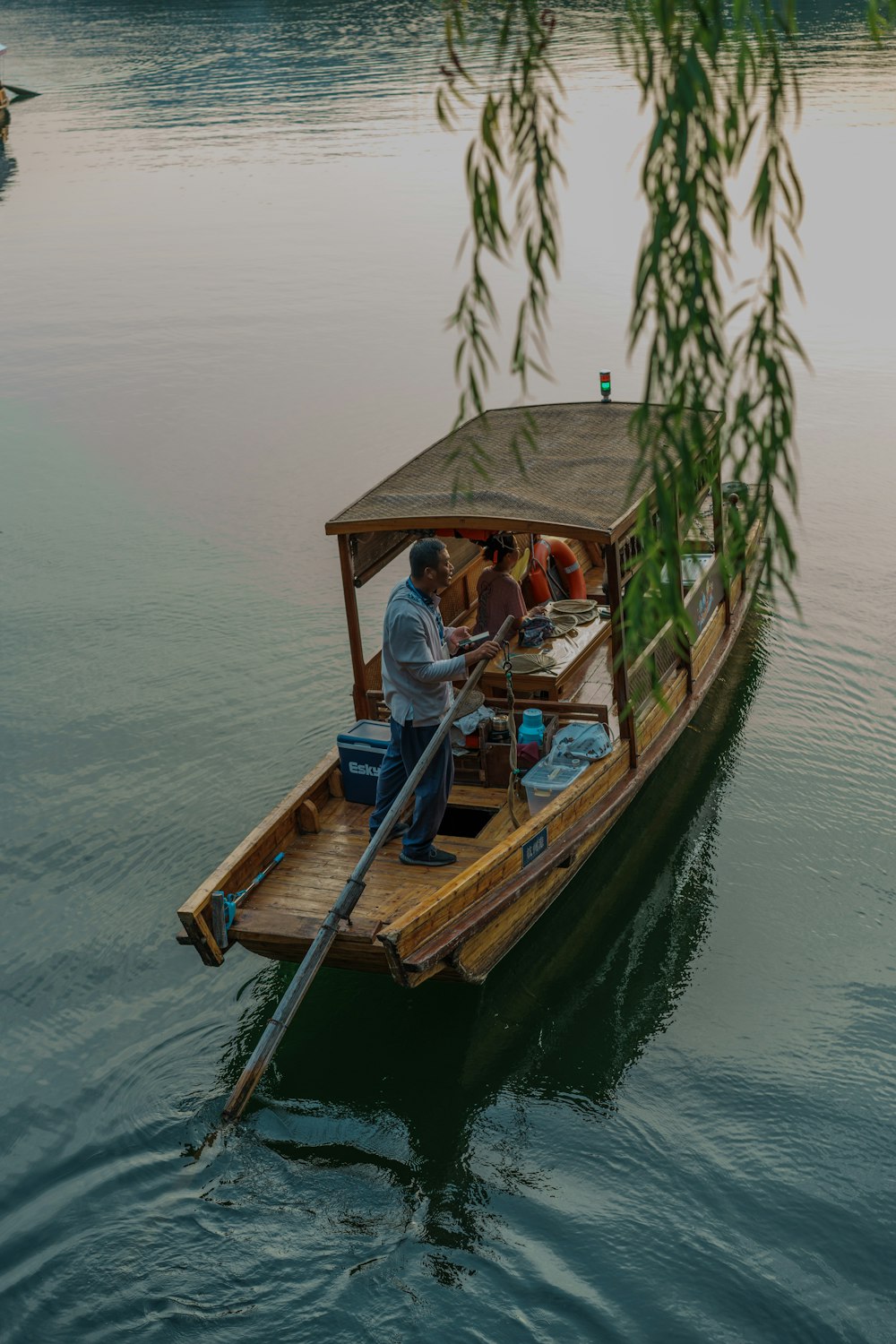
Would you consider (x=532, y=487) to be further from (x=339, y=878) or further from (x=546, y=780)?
(x=339, y=878)

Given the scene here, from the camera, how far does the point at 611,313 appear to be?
22766 millimetres

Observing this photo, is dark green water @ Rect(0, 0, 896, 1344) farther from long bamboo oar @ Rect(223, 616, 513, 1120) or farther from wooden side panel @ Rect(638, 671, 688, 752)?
wooden side panel @ Rect(638, 671, 688, 752)

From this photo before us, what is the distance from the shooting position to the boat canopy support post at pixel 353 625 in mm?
8688

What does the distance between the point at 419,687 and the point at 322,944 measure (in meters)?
1.54

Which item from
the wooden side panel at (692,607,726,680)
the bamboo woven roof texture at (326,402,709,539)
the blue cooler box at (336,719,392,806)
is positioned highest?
the bamboo woven roof texture at (326,402,709,539)

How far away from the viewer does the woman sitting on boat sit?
9719 millimetres

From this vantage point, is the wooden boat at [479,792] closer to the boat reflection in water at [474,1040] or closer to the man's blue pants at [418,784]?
the man's blue pants at [418,784]

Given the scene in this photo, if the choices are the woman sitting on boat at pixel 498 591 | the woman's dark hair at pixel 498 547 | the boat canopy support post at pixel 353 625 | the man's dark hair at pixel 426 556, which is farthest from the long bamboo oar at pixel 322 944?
the woman's dark hair at pixel 498 547

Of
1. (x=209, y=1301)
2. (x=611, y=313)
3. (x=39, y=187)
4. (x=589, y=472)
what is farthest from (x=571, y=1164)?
(x=39, y=187)

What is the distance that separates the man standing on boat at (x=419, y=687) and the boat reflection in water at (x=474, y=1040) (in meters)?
1.03

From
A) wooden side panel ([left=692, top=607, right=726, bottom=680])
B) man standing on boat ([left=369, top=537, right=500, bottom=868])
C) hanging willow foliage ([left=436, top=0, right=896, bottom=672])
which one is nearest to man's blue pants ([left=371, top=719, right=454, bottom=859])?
man standing on boat ([left=369, top=537, right=500, bottom=868])

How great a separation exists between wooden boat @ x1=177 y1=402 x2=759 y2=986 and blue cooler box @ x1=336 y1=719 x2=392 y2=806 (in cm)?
7

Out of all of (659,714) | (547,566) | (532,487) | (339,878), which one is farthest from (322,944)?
(547,566)

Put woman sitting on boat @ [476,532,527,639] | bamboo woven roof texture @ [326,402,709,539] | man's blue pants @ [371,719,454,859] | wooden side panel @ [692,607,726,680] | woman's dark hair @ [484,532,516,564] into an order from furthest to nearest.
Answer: wooden side panel @ [692,607,726,680] < woman's dark hair @ [484,532,516,564] < woman sitting on boat @ [476,532,527,639] < bamboo woven roof texture @ [326,402,709,539] < man's blue pants @ [371,719,454,859]
